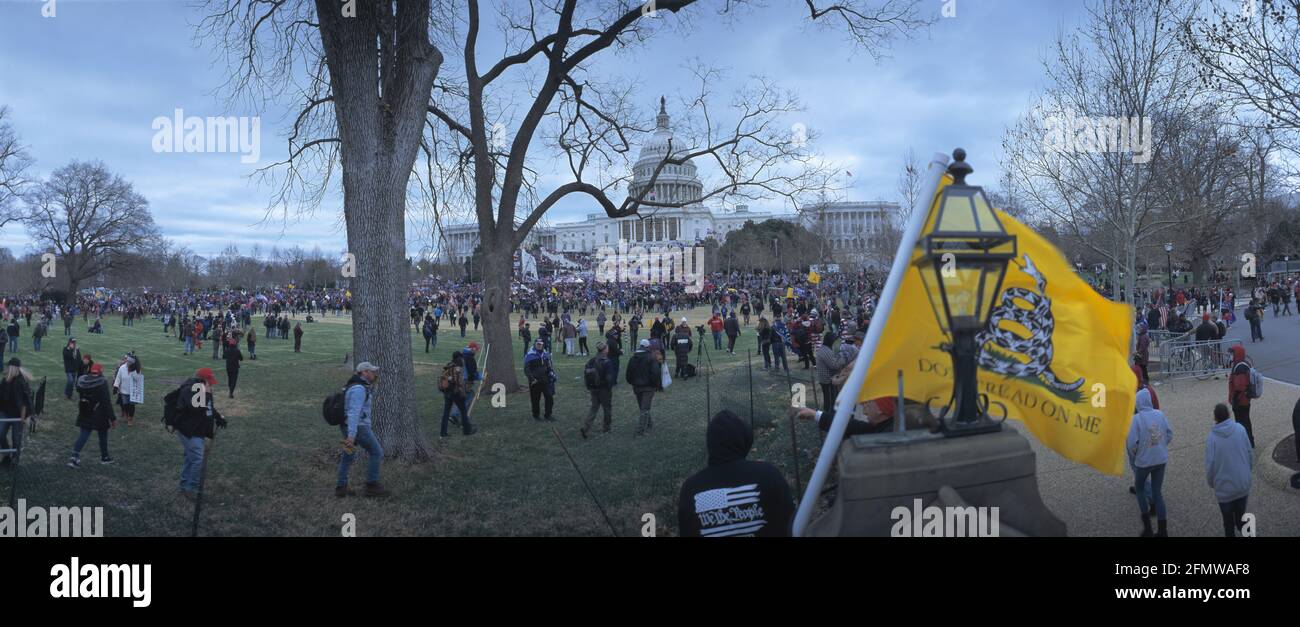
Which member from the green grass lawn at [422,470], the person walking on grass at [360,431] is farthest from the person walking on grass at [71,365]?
the person walking on grass at [360,431]

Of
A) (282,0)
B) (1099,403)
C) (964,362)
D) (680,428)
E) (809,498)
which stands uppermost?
(282,0)

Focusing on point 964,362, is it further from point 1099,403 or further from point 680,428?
point 680,428

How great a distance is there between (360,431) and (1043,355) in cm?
669

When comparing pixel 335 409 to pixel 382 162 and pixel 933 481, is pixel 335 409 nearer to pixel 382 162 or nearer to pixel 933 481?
pixel 382 162

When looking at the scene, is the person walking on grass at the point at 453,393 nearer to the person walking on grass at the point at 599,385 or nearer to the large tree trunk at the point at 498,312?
the person walking on grass at the point at 599,385

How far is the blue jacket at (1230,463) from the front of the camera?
5.87 m

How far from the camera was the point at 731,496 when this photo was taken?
10.8 feet

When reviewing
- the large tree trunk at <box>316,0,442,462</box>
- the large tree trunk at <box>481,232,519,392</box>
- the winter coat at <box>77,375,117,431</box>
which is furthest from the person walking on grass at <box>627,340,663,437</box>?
the winter coat at <box>77,375,117,431</box>

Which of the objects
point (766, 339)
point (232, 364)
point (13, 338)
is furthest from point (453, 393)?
point (13, 338)

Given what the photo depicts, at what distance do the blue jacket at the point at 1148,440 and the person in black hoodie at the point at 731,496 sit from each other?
4.91 m
